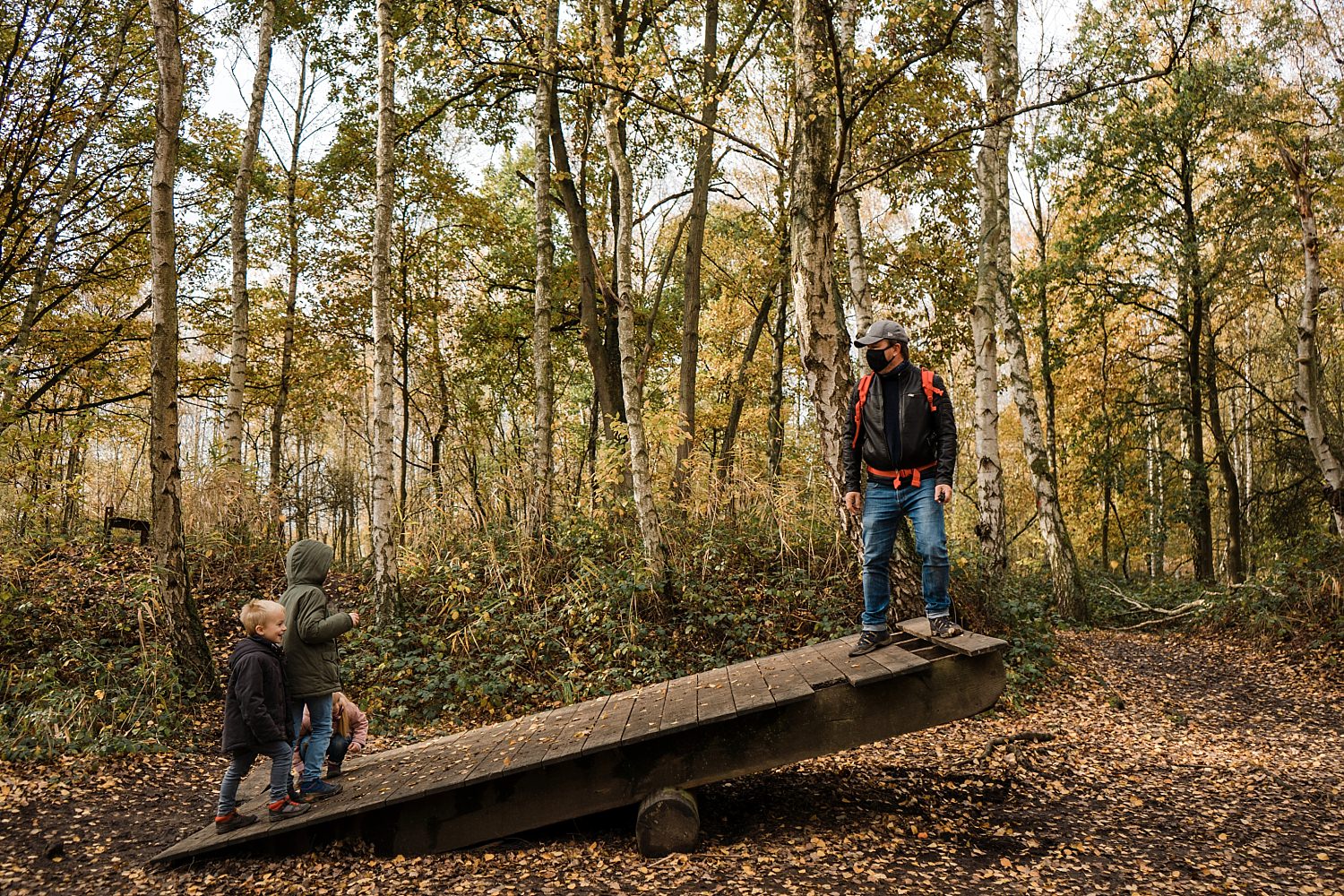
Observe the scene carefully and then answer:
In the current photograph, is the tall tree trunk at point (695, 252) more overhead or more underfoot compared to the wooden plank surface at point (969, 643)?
more overhead

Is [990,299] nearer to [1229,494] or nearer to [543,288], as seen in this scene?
[543,288]

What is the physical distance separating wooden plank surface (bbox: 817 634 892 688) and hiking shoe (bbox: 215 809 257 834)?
12.1ft

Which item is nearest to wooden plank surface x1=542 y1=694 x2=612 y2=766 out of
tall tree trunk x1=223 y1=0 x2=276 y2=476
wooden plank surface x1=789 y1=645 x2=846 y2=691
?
wooden plank surface x1=789 y1=645 x2=846 y2=691

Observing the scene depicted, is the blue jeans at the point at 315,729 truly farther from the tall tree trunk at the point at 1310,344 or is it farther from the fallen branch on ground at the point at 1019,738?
the tall tree trunk at the point at 1310,344

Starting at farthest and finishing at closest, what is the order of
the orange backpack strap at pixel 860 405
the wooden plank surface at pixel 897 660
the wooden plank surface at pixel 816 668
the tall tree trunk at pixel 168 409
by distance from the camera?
the tall tree trunk at pixel 168 409, the orange backpack strap at pixel 860 405, the wooden plank surface at pixel 816 668, the wooden plank surface at pixel 897 660

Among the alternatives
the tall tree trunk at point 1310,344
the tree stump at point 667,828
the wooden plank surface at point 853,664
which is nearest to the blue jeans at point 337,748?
the tree stump at point 667,828

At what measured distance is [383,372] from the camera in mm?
8883

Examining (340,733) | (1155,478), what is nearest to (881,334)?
(340,733)

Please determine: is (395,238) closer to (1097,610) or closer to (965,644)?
(965,644)

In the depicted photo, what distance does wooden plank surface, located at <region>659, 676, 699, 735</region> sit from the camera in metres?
4.15

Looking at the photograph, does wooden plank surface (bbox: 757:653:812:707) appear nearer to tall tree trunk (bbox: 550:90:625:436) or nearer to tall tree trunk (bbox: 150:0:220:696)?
tall tree trunk (bbox: 150:0:220:696)

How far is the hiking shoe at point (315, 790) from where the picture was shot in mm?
4594

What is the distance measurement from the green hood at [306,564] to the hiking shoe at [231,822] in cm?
138

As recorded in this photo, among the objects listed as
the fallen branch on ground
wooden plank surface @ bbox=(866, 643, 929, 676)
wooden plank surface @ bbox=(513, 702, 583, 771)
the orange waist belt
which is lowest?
the fallen branch on ground
